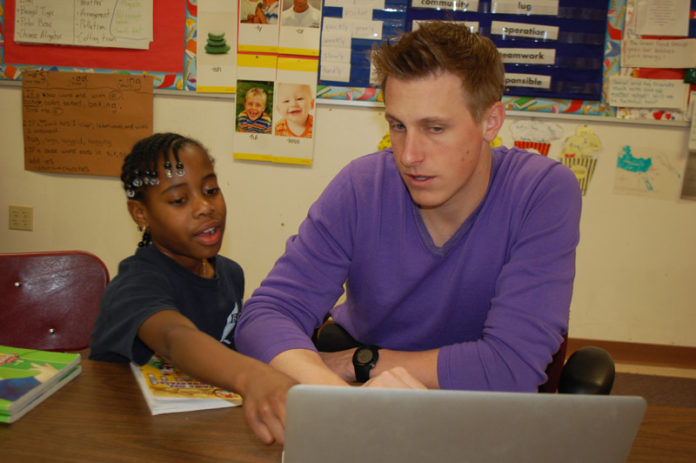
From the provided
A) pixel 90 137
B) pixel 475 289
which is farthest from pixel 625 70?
pixel 90 137

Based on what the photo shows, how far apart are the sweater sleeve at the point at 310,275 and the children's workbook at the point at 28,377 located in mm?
297

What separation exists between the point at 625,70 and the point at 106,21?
2.54 meters

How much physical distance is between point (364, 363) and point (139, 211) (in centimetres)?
67

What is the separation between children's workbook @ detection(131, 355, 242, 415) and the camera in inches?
30.2

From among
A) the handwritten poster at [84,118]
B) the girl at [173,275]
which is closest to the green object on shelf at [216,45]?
the handwritten poster at [84,118]

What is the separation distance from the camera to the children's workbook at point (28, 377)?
0.71 meters

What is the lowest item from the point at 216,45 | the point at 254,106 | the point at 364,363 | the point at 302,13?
the point at 364,363

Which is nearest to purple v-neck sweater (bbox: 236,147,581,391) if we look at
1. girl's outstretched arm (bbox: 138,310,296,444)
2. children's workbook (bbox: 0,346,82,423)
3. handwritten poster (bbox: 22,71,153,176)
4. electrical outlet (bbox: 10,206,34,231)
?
girl's outstretched arm (bbox: 138,310,296,444)

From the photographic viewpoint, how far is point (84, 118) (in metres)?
2.72

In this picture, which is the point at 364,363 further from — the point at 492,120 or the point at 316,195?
the point at 316,195

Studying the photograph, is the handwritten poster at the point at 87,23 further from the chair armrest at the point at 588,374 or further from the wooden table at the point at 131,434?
the chair armrest at the point at 588,374

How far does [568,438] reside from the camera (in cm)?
52

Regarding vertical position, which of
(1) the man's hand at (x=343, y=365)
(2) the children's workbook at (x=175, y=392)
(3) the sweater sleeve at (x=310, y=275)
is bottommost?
(1) the man's hand at (x=343, y=365)

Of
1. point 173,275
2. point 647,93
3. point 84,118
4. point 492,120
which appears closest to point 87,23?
point 84,118
